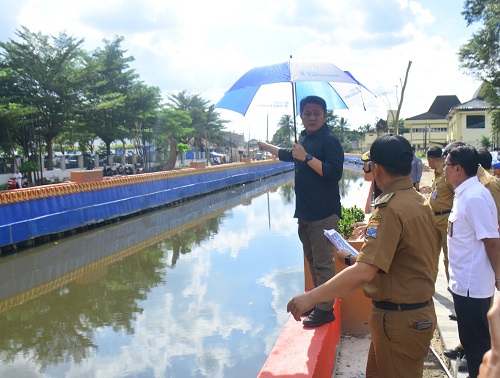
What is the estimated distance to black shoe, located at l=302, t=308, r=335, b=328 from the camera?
11.3ft

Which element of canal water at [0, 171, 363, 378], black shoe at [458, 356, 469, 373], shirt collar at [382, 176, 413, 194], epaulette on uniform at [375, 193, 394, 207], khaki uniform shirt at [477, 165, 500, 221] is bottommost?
canal water at [0, 171, 363, 378]

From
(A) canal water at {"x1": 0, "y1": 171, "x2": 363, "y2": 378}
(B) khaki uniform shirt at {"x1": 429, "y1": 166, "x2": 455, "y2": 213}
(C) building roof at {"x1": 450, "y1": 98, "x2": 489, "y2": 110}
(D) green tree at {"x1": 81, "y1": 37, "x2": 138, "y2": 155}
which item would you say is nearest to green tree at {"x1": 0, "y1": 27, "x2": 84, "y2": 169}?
(D) green tree at {"x1": 81, "y1": 37, "x2": 138, "y2": 155}

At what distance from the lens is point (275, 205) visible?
62.3ft

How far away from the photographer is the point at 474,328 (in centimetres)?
287

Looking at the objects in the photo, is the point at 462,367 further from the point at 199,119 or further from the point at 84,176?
the point at 199,119

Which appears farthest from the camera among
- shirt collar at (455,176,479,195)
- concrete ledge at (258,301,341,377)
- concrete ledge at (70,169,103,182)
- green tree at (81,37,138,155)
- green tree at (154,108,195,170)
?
green tree at (154,108,195,170)

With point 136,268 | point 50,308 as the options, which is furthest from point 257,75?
point 136,268

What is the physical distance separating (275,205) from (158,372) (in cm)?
1439

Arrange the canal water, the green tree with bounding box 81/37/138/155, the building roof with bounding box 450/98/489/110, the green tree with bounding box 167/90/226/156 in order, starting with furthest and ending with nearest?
the green tree with bounding box 167/90/226/156, the building roof with bounding box 450/98/489/110, the green tree with bounding box 81/37/138/155, the canal water

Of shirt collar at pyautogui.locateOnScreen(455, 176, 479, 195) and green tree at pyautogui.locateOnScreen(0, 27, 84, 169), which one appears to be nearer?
shirt collar at pyautogui.locateOnScreen(455, 176, 479, 195)

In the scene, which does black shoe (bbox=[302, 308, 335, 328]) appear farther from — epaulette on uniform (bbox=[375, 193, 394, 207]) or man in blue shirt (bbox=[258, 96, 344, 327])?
epaulette on uniform (bbox=[375, 193, 394, 207])

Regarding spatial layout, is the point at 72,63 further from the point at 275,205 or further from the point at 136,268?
the point at 136,268

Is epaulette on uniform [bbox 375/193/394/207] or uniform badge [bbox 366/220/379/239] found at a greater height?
epaulette on uniform [bbox 375/193/394/207]

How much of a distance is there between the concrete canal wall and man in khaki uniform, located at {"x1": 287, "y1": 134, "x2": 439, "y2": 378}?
31.1ft
